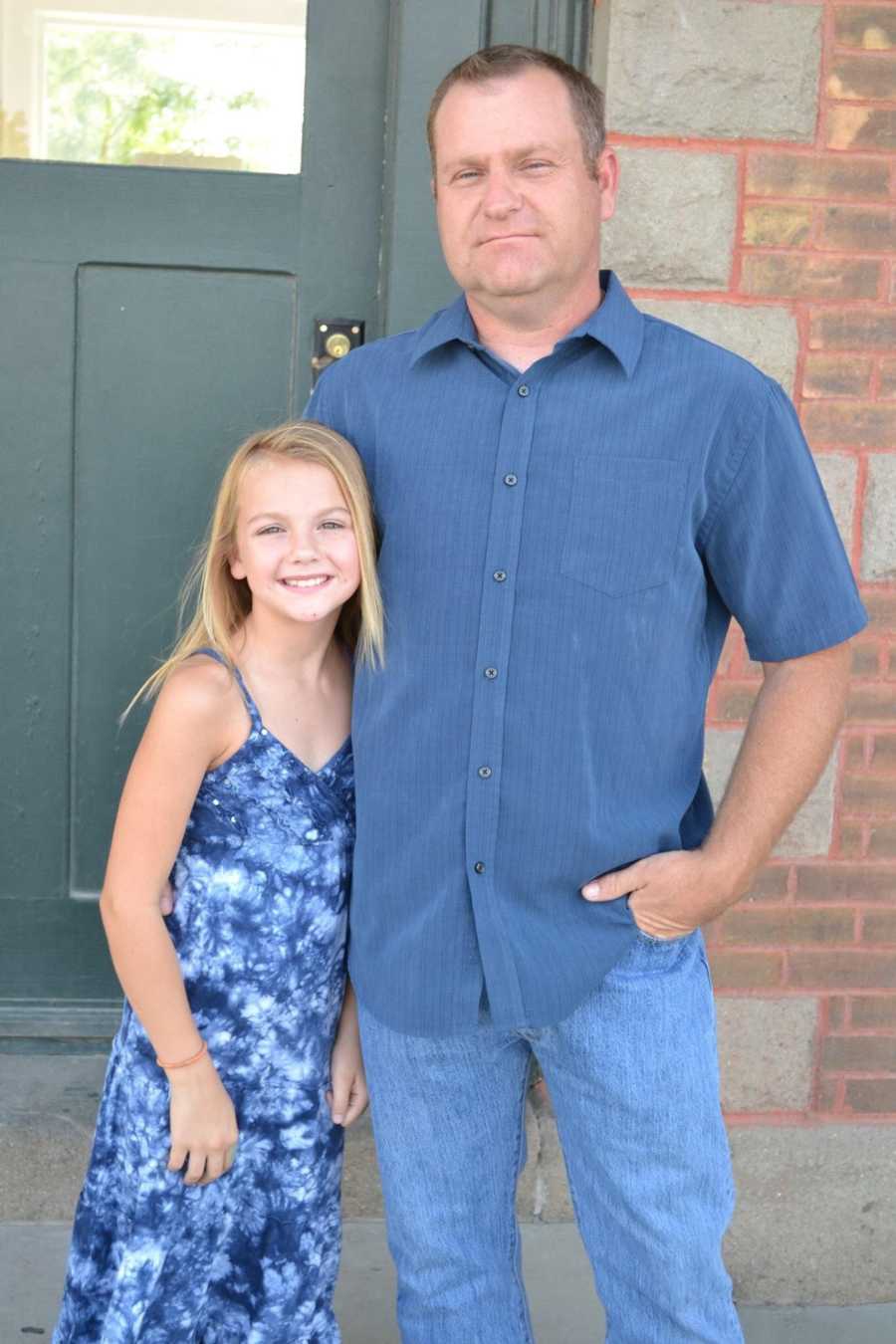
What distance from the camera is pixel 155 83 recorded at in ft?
10.7

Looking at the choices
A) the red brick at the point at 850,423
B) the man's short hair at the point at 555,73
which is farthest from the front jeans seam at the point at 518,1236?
the red brick at the point at 850,423

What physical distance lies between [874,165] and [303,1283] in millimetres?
2271

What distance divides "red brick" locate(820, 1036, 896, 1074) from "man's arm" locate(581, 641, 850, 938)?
3.90ft

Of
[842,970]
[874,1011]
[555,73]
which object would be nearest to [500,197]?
[555,73]

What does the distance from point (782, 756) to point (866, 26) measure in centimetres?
161

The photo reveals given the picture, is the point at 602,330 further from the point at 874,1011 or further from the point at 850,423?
the point at 874,1011

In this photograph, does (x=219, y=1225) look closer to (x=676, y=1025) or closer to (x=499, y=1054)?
(x=499, y=1054)

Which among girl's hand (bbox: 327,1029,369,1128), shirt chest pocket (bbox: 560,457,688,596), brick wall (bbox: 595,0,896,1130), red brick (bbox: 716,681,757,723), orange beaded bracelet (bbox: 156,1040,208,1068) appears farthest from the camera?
red brick (bbox: 716,681,757,723)

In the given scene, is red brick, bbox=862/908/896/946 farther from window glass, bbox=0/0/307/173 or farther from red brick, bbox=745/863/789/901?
window glass, bbox=0/0/307/173

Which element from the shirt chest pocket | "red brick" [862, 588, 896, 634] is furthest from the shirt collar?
"red brick" [862, 588, 896, 634]

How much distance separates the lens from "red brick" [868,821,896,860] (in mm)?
3156

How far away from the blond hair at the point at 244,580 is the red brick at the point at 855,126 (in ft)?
4.39

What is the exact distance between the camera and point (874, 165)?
2.98 m

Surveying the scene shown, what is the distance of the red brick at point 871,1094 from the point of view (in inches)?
127
